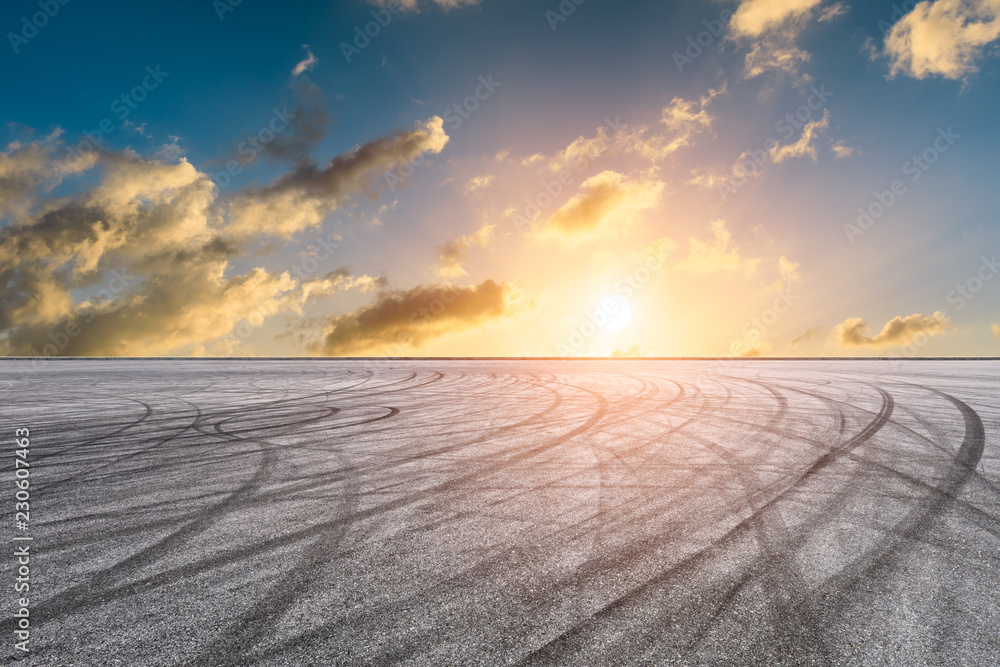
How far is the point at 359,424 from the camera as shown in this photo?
33.8 feet

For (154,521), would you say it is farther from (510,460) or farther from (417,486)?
(510,460)

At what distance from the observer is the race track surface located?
2812 millimetres

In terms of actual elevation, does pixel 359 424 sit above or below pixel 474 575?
above

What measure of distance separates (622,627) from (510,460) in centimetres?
419

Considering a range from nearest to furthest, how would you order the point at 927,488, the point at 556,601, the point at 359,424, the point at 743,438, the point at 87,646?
the point at 87,646 → the point at 556,601 → the point at 927,488 → the point at 743,438 → the point at 359,424

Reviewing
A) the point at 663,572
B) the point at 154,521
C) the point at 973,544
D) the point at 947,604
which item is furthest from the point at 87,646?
the point at 973,544

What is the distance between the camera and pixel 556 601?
3.19 metres

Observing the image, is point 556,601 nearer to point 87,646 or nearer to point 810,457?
point 87,646

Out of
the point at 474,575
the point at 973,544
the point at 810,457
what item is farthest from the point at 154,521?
the point at 810,457

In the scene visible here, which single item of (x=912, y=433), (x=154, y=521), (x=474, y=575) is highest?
(x=154, y=521)

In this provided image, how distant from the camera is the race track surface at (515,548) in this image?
281 centimetres

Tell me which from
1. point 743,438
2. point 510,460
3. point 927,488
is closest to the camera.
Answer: point 927,488

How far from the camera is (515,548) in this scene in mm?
4039

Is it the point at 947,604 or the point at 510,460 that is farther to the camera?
the point at 510,460
